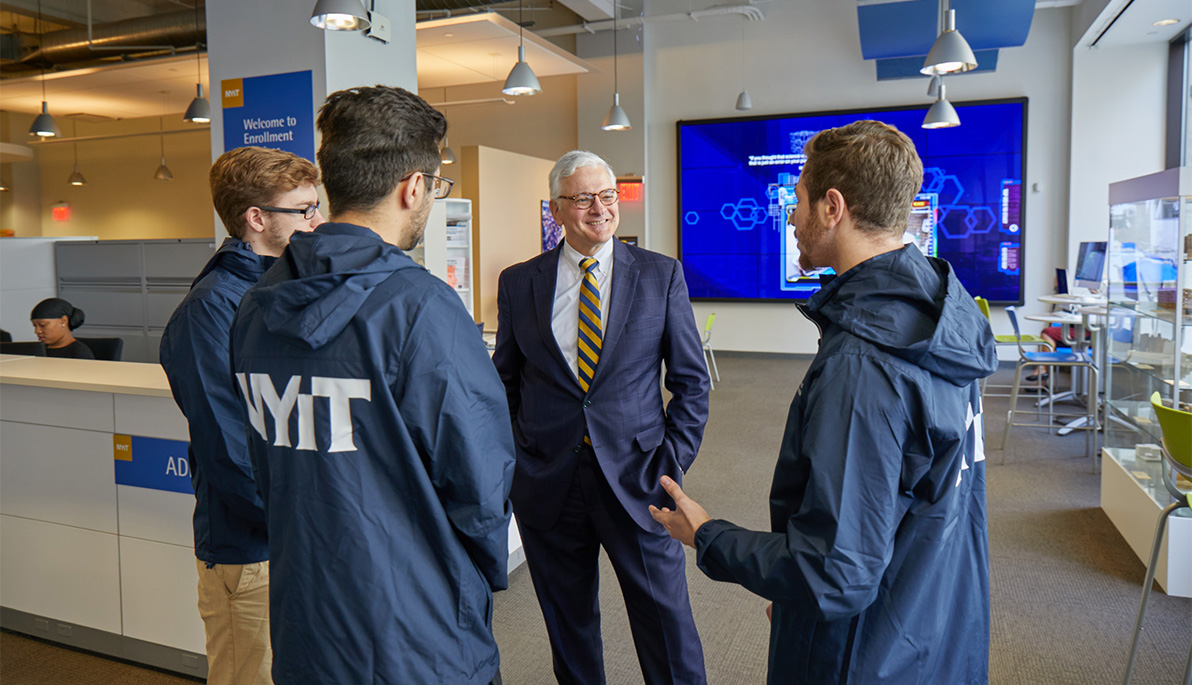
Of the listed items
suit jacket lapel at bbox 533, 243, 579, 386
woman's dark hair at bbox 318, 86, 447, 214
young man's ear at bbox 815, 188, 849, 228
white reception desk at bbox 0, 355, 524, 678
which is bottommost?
white reception desk at bbox 0, 355, 524, 678

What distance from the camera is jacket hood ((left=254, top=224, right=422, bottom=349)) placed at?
4.27 feet

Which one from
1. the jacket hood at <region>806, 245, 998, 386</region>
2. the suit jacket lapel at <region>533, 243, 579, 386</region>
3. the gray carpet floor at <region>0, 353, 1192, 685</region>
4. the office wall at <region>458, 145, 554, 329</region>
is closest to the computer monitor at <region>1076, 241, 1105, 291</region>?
the gray carpet floor at <region>0, 353, 1192, 685</region>

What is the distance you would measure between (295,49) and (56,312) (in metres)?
2.61

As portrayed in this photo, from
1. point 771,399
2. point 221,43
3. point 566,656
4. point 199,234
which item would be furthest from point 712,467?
point 199,234

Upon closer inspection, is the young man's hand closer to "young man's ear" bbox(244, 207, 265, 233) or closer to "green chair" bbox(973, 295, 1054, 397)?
"young man's ear" bbox(244, 207, 265, 233)

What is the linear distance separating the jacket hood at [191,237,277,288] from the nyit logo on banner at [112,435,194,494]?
1146mm

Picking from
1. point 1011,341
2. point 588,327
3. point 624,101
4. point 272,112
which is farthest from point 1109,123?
point 588,327

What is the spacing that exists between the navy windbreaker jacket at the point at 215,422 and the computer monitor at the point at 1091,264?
8198mm

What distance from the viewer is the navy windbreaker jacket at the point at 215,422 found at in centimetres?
194

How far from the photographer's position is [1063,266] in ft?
33.9

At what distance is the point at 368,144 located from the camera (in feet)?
4.53

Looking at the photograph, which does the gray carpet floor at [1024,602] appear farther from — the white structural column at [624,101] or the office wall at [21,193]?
the office wall at [21,193]

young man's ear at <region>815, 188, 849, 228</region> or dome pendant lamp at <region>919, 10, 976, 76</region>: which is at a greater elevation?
dome pendant lamp at <region>919, 10, 976, 76</region>

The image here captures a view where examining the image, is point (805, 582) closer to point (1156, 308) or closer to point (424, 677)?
point (424, 677)
